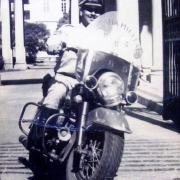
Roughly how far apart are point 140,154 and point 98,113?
→ 155 cm

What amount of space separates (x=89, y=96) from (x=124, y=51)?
1.51 feet

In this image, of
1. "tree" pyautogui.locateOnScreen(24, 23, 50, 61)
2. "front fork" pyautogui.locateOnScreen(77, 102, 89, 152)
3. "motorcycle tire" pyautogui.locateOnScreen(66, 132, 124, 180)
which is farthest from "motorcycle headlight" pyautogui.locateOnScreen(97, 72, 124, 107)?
"tree" pyautogui.locateOnScreen(24, 23, 50, 61)

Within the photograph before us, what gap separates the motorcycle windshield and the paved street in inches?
44.8

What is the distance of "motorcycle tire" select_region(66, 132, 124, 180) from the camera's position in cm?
310

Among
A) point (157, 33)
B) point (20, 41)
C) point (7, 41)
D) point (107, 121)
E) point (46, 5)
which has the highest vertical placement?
point (20, 41)

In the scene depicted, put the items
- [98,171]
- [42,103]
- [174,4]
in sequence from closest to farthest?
[98,171] < [42,103] < [174,4]

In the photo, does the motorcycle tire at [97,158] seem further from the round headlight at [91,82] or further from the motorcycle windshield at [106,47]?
the motorcycle windshield at [106,47]

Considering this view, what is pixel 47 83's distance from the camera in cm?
395

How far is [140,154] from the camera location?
4574mm

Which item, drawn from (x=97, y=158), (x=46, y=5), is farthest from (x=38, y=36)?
(x=97, y=158)

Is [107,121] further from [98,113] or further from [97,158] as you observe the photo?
[97,158]

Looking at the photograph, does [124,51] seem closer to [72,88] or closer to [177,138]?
[72,88]

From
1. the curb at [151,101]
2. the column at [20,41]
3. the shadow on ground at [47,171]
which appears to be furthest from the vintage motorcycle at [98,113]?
the column at [20,41]

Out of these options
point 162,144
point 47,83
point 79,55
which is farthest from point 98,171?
point 162,144
